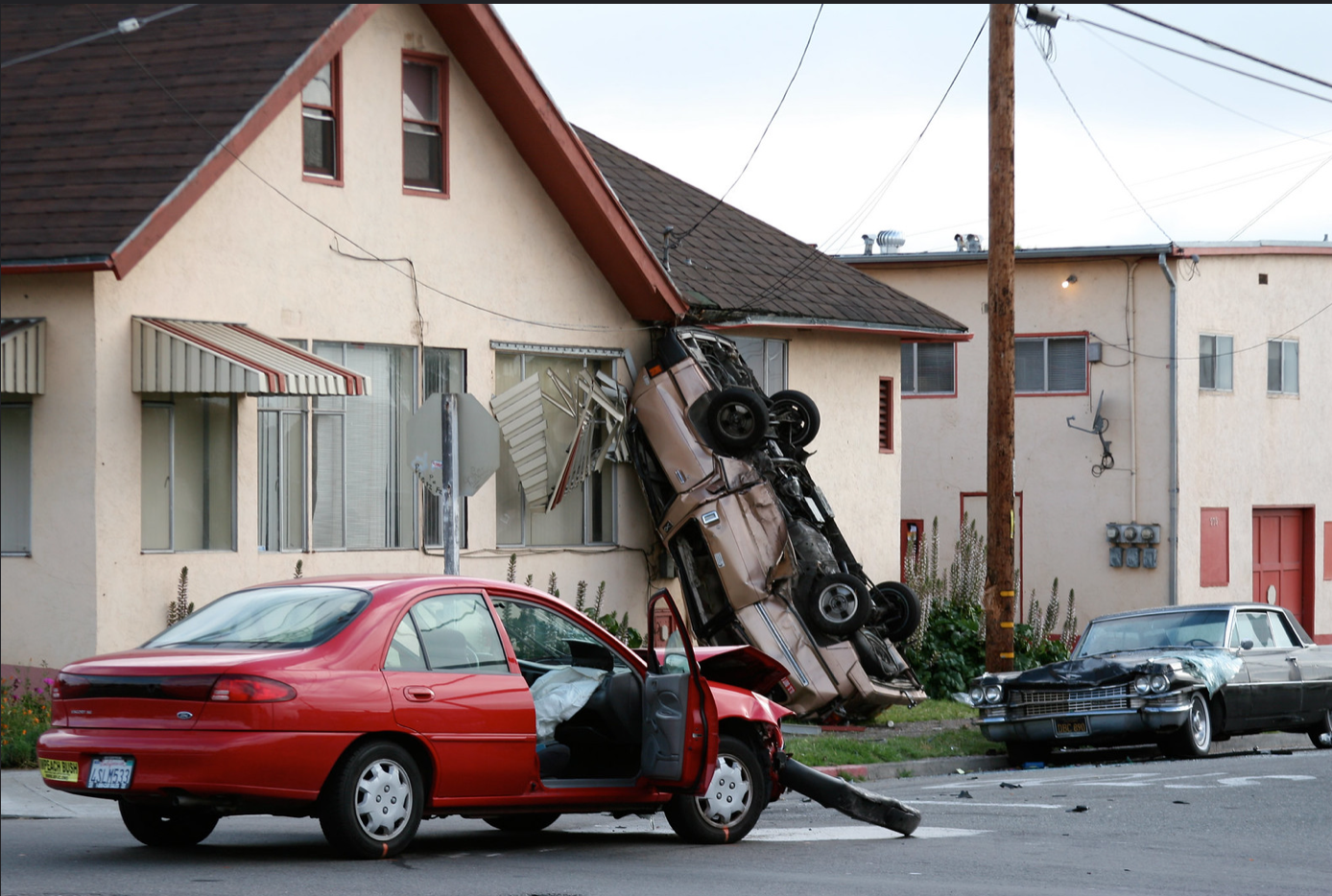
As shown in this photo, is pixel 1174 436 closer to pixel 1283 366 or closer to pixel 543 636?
pixel 1283 366

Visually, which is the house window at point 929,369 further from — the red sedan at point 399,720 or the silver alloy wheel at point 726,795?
the silver alloy wheel at point 726,795

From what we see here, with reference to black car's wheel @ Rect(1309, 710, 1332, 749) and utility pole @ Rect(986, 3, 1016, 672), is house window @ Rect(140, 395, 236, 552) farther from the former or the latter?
black car's wheel @ Rect(1309, 710, 1332, 749)

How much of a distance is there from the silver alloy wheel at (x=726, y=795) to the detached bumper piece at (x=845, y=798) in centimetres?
30

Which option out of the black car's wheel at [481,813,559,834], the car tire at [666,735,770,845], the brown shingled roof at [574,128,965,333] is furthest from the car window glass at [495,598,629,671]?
the brown shingled roof at [574,128,965,333]

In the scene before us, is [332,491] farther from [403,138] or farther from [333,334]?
[403,138]

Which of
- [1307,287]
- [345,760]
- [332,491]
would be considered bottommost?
[345,760]

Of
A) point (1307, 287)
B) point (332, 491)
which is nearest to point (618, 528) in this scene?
point (332, 491)

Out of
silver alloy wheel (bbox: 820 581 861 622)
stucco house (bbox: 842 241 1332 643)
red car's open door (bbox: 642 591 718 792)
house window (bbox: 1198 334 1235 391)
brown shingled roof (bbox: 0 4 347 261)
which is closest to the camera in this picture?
red car's open door (bbox: 642 591 718 792)

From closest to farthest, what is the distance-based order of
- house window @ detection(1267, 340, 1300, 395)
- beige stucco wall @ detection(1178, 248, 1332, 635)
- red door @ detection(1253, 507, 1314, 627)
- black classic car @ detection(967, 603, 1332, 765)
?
black classic car @ detection(967, 603, 1332, 765), beige stucco wall @ detection(1178, 248, 1332, 635), red door @ detection(1253, 507, 1314, 627), house window @ detection(1267, 340, 1300, 395)

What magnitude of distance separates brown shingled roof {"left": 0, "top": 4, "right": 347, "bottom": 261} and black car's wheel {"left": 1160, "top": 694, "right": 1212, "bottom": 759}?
33.0ft

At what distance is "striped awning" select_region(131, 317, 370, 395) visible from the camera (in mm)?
14781

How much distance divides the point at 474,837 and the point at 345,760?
2149 millimetres

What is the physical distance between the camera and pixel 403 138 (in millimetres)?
17703

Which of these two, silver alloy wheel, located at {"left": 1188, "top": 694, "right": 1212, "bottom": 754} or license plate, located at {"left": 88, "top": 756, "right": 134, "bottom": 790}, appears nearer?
license plate, located at {"left": 88, "top": 756, "right": 134, "bottom": 790}
